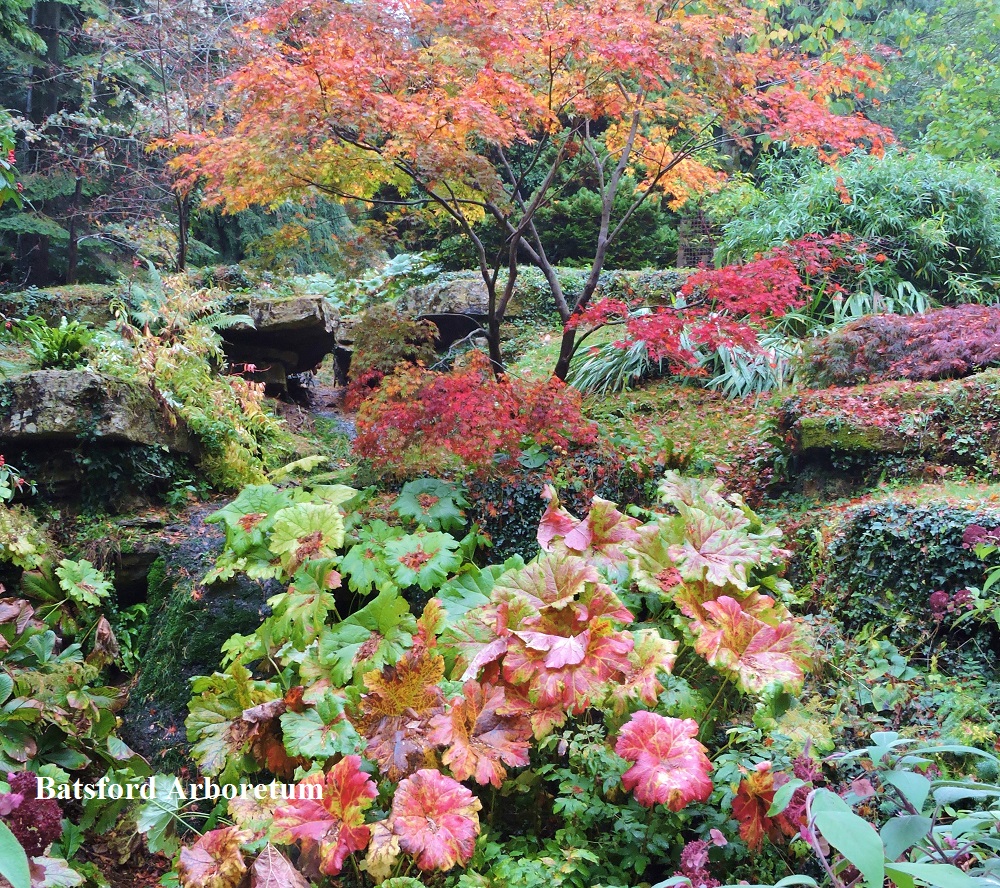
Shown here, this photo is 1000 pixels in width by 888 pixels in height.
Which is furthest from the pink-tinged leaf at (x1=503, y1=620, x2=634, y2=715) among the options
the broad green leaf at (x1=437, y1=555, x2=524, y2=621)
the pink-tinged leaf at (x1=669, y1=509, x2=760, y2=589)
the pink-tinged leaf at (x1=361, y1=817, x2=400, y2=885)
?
the broad green leaf at (x1=437, y1=555, x2=524, y2=621)

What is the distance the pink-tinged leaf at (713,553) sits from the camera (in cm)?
245

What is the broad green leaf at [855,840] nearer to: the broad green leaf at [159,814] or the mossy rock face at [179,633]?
the broad green leaf at [159,814]

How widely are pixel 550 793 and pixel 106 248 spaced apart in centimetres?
1096

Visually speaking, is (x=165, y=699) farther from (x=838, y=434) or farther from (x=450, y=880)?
(x=838, y=434)

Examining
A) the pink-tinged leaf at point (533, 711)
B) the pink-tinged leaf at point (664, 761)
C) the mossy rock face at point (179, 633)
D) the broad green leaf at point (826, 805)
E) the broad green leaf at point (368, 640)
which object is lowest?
the mossy rock face at point (179, 633)

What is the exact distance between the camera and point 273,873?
194 centimetres

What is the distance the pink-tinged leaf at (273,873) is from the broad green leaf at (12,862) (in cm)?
134

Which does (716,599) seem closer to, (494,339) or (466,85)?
(494,339)

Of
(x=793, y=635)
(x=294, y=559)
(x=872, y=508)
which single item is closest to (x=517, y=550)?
(x=294, y=559)

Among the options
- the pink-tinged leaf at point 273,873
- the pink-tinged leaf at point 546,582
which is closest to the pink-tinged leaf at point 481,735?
the pink-tinged leaf at point 546,582

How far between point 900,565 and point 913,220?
6.07 metres

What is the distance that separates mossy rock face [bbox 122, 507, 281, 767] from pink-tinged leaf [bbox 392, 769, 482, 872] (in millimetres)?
2074

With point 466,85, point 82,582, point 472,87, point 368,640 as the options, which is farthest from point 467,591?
point 466,85

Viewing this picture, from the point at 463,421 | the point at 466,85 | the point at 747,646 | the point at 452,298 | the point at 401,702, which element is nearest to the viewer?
the point at 747,646
